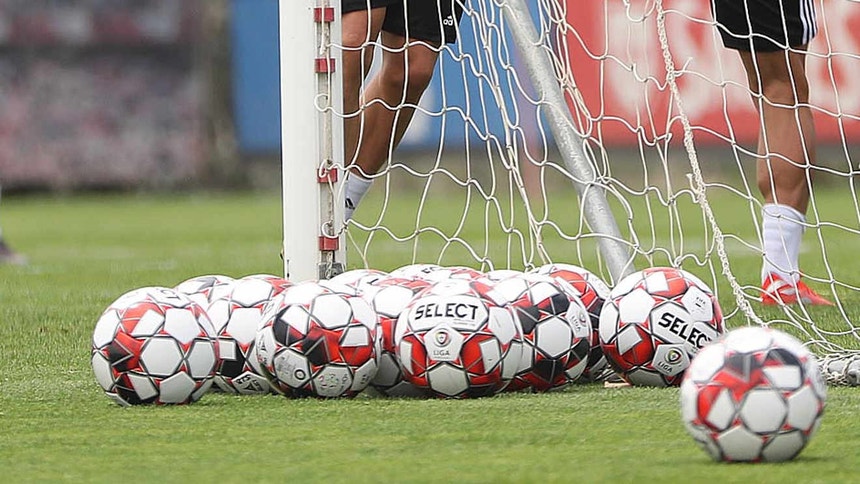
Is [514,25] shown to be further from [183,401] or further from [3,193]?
[3,193]

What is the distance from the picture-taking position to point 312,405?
150 inches

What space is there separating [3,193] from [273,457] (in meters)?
17.8

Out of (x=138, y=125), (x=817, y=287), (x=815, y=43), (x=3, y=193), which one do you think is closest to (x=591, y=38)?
(x=815, y=43)

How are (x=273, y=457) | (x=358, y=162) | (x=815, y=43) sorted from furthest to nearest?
1. (x=815, y=43)
2. (x=358, y=162)
3. (x=273, y=457)

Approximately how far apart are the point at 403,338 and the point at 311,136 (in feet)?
4.65

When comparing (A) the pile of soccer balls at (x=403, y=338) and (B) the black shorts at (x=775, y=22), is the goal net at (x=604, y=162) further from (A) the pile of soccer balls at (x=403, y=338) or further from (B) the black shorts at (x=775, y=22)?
(A) the pile of soccer balls at (x=403, y=338)

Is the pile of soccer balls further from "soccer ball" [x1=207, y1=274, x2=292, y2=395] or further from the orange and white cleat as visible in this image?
the orange and white cleat

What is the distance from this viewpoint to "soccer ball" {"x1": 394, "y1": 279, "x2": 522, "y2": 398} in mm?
3842

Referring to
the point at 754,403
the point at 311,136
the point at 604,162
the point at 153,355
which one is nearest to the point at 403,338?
the point at 153,355

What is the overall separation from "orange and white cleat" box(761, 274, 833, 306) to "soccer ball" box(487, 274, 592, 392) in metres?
1.71

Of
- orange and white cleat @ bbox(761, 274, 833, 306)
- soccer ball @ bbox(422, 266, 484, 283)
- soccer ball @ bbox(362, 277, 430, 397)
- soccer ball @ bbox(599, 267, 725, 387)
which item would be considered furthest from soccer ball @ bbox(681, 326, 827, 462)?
orange and white cleat @ bbox(761, 274, 833, 306)

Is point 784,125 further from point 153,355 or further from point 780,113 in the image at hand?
point 153,355

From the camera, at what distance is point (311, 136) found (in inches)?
203

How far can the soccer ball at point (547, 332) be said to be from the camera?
3.95 meters
